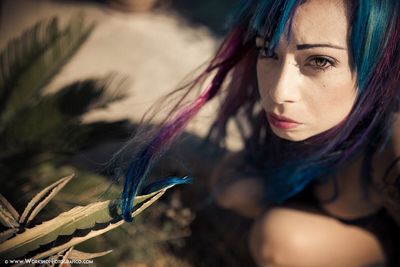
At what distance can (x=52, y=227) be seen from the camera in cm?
109

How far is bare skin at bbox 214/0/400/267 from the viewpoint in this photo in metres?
1.21

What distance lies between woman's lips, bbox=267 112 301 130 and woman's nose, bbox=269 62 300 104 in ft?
0.29

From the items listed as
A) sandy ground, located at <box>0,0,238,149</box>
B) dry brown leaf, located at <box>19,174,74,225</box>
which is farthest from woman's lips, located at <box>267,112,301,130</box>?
sandy ground, located at <box>0,0,238,149</box>

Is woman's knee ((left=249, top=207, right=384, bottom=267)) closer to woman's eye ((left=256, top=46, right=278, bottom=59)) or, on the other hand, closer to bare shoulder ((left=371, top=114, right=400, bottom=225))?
bare shoulder ((left=371, top=114, right=400, bottom=225))

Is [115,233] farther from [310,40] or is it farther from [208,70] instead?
[310,40]

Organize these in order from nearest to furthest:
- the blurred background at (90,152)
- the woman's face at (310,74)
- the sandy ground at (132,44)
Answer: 1. the woman's face at (310,74)
2. the blurred background at (90,152)
3. the sandy ground at (132,44)

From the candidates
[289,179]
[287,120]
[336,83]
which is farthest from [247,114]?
[336,83]

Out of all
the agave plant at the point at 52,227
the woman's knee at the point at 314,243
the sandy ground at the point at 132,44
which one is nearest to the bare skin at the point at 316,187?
the woman's knee at the point at 314,243

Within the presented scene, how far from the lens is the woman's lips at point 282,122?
1359 mm

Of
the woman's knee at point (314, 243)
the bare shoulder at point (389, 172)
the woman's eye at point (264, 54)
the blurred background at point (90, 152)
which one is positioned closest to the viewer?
Result: the woman's eye at point (264, 54)

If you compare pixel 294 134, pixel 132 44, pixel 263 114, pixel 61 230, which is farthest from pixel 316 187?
pixel 132 44

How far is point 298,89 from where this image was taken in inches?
50.4

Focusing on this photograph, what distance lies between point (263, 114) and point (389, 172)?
473 mm

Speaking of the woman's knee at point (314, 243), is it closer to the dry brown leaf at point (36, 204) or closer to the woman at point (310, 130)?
the woman at point (310, 130)
